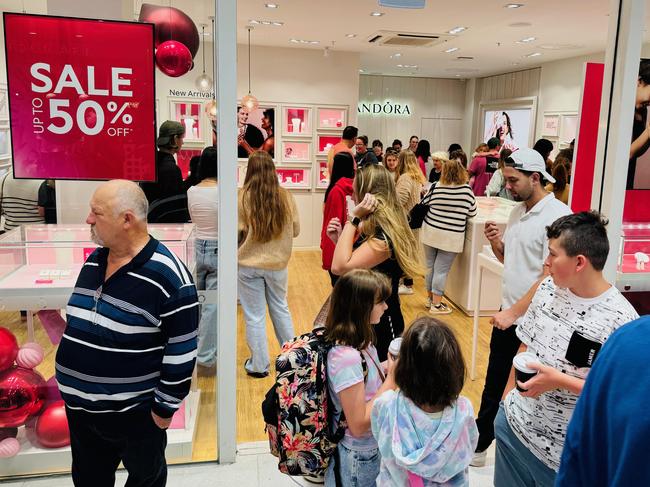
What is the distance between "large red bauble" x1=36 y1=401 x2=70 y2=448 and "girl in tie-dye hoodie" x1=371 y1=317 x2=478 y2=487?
5.82 ft

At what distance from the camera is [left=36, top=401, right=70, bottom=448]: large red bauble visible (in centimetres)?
262

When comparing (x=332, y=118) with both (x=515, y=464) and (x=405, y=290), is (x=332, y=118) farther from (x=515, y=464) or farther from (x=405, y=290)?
(x=515, y=464)

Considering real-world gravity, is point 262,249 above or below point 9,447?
above

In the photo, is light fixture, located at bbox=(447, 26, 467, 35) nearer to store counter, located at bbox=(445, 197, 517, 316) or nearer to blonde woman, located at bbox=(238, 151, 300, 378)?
store counter, located at bbox=(445, 197, 517, 316)

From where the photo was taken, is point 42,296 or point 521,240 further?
point 521,240

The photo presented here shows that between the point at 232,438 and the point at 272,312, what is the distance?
1339 mm

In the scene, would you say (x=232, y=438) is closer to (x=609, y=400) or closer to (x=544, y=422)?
(x=544, y=422)

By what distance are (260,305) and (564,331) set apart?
2555 mm

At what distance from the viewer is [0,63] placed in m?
2.31

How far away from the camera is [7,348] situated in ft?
8.29

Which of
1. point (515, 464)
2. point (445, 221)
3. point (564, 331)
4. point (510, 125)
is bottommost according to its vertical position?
point (515, 464)

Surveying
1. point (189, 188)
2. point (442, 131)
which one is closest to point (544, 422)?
point (189, 188)

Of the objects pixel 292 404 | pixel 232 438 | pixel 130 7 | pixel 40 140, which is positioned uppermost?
pixel 130 7

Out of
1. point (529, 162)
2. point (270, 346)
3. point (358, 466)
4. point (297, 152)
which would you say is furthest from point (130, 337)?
point (297, 152)
